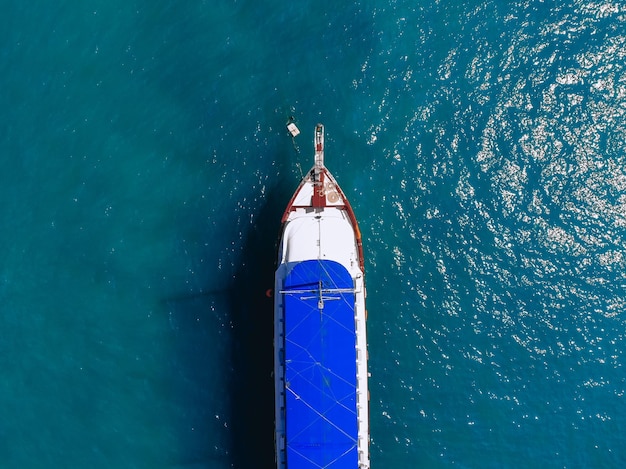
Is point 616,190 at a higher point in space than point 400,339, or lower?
higher

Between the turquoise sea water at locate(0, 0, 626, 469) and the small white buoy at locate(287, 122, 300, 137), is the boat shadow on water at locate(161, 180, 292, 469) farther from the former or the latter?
the small white buoy at locate(287, 122, 300, 137)

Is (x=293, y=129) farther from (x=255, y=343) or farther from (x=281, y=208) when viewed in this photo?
(x=255, y=343)

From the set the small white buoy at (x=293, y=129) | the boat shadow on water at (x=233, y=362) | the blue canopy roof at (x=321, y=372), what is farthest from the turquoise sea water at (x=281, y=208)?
the blue canopy roof at (x=321, y=372)

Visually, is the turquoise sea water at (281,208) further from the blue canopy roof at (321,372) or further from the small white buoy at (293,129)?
the blue canopy roof at (321,372)

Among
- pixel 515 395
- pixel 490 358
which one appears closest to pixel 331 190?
pixel 490 358

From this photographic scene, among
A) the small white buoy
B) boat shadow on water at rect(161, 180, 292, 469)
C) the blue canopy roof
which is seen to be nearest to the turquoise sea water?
boat shadow on water at rect(161, 180, 292, 469)

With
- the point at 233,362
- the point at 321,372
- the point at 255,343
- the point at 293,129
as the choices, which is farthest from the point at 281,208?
the point at 321,372

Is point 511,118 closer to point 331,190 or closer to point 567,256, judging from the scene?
point 567,256
